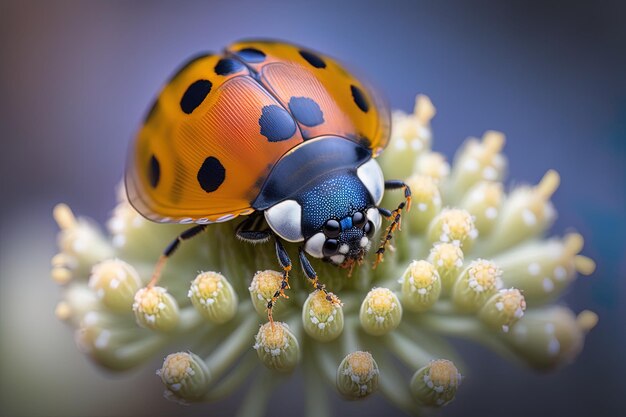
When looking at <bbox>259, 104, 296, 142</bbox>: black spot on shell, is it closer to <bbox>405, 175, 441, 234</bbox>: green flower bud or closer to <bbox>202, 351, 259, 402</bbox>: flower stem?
<bbox>405, 175, 441, 234</bbox>: green flower bud

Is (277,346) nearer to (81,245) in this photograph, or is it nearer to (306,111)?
(306,111)

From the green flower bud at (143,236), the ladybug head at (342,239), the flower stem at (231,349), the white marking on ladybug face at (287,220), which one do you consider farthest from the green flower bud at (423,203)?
the green flower bud at (143,236)

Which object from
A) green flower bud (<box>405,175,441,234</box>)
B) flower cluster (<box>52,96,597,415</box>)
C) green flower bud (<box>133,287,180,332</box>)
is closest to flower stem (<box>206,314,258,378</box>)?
flower cluster (<box>52,96,597,415</box>)

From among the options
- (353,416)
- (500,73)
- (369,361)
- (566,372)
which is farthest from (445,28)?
(369,361)

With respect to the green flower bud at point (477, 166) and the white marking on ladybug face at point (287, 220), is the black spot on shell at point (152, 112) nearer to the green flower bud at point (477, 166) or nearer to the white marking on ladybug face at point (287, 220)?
the white marking on ladybug face at point (287, 220)

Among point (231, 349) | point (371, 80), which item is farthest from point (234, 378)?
point (371, 80)

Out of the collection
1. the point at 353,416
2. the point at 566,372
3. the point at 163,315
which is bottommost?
the point at 353,416

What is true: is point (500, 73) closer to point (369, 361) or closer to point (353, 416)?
point (353, 416)
